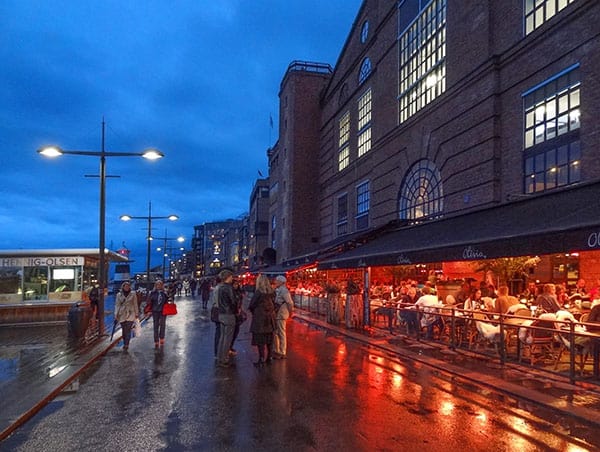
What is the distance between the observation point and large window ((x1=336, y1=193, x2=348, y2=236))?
36.4 meters

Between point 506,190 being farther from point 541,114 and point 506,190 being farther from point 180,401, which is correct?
point 180,401

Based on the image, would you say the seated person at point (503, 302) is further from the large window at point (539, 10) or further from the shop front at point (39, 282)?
the shop front at point (39, 282)

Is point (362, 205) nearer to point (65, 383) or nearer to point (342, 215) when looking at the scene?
point (342, 215)

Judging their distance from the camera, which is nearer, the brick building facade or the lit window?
the brick building facade

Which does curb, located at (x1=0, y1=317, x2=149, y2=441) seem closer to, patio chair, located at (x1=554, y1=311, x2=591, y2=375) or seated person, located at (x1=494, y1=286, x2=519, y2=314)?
patio chair, located at (x1=554, y1=311, x2=591, y2=375)

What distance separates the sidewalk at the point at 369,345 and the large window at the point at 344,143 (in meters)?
22.8

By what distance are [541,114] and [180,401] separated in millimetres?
13831

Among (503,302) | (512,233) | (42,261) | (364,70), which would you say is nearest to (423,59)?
(364,70)

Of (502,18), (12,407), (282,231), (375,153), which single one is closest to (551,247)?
(12,407)

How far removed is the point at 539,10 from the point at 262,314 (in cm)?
1323

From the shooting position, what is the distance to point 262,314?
1089cm

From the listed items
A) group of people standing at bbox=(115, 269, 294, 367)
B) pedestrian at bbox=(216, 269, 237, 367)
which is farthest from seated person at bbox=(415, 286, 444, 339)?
pedestrian at bbox=(216, 269, 237, 367)

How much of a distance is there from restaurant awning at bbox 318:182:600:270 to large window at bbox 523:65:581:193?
1242 millimetres

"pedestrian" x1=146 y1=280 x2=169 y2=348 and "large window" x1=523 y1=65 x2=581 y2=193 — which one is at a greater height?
"large window" x1=523 y1=65 x2=581 y2=193
